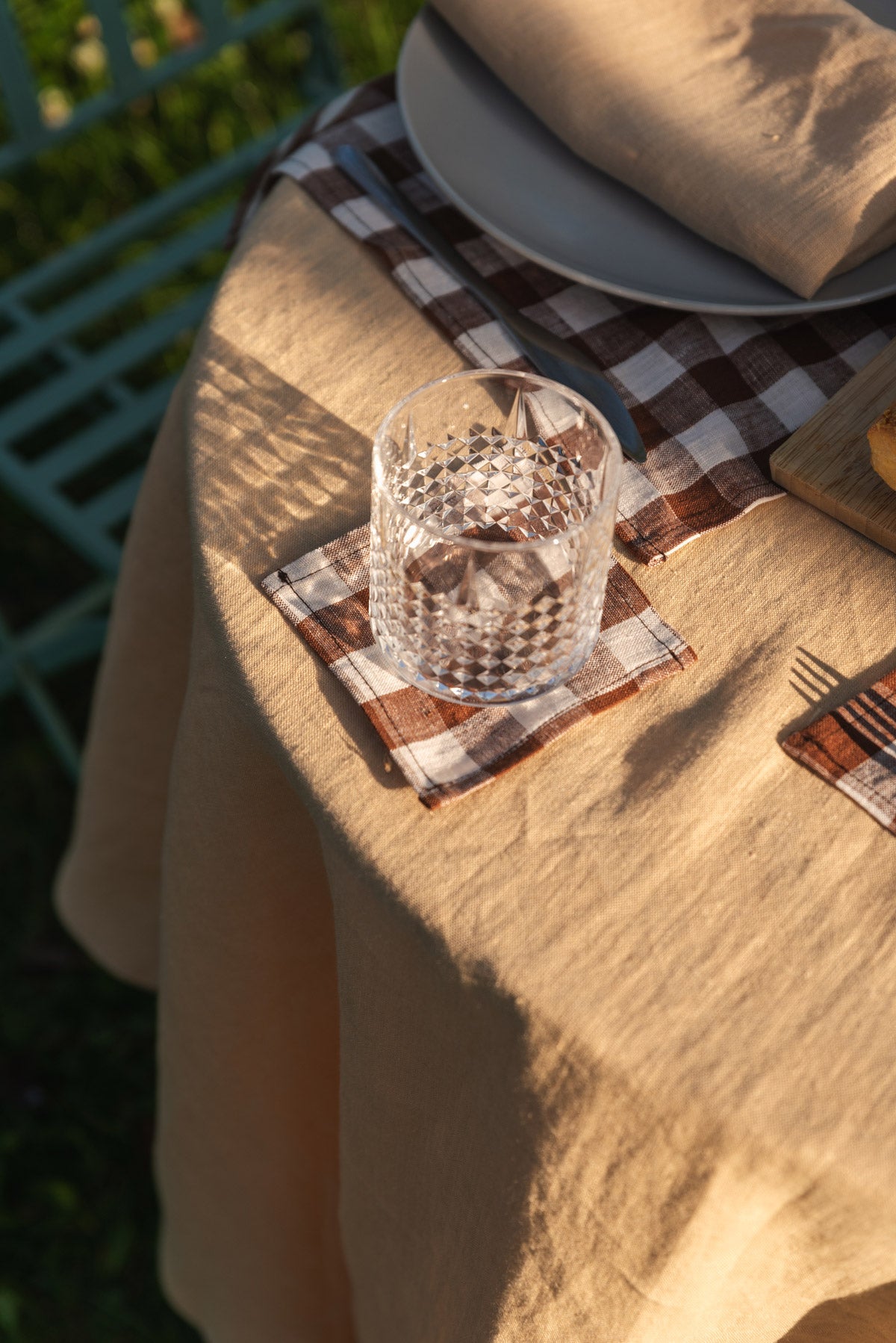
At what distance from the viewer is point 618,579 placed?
29.1 inches

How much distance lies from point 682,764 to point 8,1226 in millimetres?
1193

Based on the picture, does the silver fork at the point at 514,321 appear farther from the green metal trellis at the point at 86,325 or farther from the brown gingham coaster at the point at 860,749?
the green metal trellis at the point at 86,325

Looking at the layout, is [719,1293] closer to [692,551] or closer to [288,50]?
[692,551]

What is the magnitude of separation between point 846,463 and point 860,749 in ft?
0.67

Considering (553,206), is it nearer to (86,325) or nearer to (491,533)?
(491,533)

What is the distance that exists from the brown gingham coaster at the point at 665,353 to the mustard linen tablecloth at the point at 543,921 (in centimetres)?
2

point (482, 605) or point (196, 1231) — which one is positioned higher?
point (482, 605)

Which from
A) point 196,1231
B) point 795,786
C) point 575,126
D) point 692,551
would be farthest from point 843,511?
point 196,1231

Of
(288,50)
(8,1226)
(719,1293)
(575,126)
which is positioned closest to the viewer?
(719,1293)

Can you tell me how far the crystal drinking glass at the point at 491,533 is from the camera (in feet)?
2.10

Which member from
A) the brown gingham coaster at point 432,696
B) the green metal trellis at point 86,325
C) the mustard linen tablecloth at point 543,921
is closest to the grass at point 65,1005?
the green metal trellis at point 86,325

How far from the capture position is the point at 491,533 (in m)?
0.76

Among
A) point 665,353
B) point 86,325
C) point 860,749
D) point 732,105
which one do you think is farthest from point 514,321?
point 86,325

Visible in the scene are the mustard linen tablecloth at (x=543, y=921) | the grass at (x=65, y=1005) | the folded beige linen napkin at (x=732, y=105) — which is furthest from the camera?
the grass at (x=65, y=1005)
